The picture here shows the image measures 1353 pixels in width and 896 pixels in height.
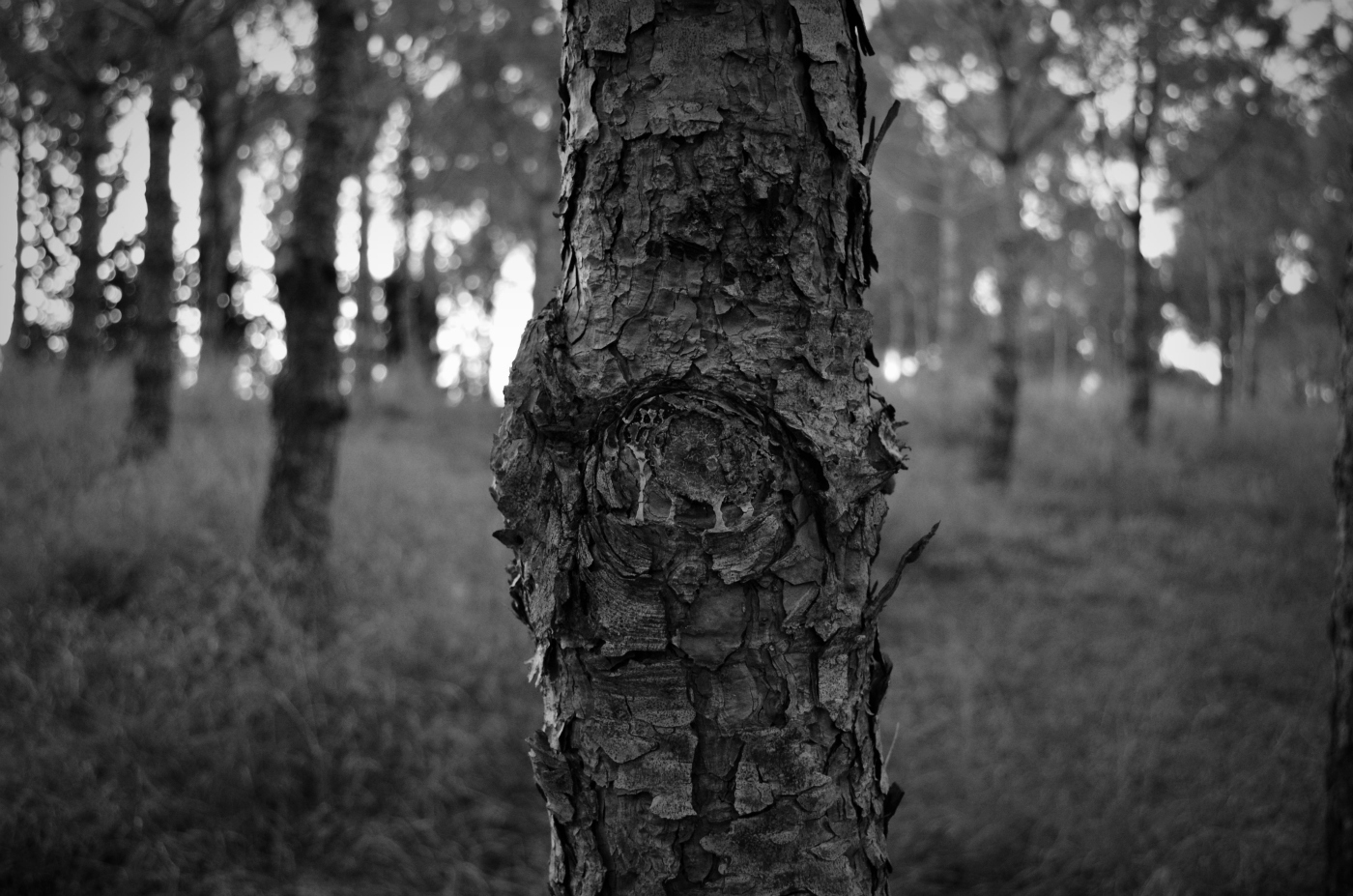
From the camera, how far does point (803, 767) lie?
101 cm

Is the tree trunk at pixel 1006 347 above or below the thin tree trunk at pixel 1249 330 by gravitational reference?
below

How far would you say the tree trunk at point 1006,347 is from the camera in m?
8.96

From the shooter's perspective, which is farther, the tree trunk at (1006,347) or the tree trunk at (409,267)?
the tree trunk at (409,267)

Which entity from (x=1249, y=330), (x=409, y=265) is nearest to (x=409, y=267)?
(x=409, y=265)

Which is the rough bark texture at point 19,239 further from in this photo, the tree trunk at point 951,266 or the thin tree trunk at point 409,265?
the tree trunk at point 951,266

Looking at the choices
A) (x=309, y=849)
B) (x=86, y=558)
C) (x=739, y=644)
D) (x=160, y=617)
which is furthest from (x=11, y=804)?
(x=739, y=644)

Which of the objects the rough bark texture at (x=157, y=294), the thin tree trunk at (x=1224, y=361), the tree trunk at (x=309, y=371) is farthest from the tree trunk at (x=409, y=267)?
the thin tree trunk at (x=1224, y=361)

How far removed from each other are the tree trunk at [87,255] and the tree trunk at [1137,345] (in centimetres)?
1268

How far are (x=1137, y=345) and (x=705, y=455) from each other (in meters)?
11.6

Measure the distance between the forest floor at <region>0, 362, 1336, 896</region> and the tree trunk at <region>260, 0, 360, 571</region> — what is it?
34 centimetres

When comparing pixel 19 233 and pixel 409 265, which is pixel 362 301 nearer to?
pixel 409 265

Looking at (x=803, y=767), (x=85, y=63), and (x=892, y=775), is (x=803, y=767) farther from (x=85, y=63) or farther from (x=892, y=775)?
(x=85, y=63)

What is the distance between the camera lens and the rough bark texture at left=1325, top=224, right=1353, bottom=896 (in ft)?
6.91

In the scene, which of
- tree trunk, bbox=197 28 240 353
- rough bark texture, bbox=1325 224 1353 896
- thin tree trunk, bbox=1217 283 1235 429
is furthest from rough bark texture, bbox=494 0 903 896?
thin tree trunk, bbox=1217 283 1235 429
